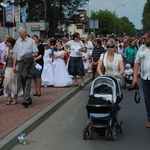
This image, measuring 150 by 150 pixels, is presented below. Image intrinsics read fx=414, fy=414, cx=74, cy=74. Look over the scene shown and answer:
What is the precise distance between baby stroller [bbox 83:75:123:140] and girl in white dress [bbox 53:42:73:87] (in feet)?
24.7

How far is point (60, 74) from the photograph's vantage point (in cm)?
1545

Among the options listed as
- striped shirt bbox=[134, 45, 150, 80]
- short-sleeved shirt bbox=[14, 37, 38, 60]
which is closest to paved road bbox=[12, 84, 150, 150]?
striped shirt bbox=[134, 45, 150, 80]

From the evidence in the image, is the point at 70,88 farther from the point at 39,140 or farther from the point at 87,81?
the point at 39,140

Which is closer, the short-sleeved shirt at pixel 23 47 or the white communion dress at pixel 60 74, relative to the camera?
the short-sleeved shirt at pixel 23 47

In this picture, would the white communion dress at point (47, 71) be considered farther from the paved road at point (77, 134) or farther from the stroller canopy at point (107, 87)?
the stroller canopy at point (107, 87)

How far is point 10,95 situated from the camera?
1099 centimetres

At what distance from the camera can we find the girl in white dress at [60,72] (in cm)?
1527

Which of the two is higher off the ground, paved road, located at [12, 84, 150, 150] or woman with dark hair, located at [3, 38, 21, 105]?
woman with dark hair, located at [3, 38, 21, 105]

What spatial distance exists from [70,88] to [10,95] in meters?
4.05

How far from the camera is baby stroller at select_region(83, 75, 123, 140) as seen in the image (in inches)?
291

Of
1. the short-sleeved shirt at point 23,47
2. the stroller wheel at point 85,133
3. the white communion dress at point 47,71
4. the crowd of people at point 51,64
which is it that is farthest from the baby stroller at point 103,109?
the white communion dress at point 47,71

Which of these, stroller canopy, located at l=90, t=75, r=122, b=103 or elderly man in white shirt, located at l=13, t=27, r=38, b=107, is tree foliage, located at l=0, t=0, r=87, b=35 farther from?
stroller canopy, located at l=90, t=75, r=122, b=103

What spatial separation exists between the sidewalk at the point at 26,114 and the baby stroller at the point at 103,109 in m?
→ 1.32

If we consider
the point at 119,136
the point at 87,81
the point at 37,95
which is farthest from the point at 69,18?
the point at 119,136
